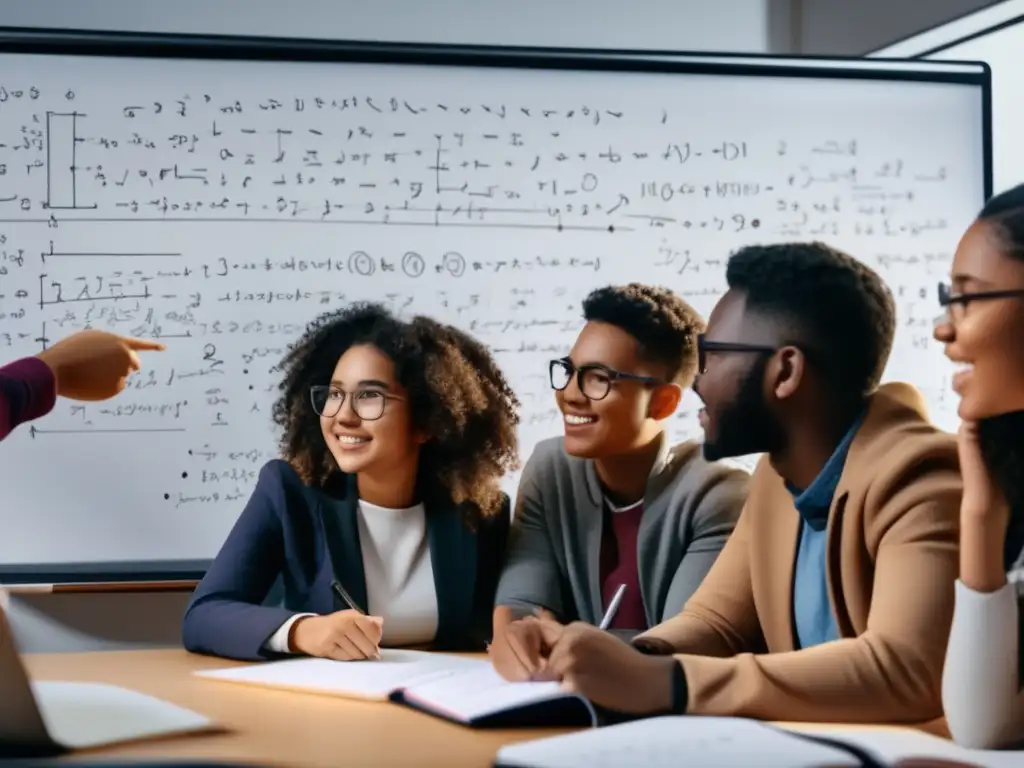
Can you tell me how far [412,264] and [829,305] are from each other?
52cm

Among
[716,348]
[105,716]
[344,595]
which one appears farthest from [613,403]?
[105,716]

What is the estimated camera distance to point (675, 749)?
38.8 inches

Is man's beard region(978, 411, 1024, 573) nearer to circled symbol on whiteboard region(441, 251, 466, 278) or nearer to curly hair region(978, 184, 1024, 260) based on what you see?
curly hair region(978, 184, 1024, 260)

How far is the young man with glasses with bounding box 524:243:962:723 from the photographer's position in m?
1.08

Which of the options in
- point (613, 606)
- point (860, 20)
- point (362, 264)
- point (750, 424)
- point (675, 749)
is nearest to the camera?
point (675, 749)

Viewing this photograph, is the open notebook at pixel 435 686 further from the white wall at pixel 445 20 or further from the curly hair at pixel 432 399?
the white wall at pixel 445 20

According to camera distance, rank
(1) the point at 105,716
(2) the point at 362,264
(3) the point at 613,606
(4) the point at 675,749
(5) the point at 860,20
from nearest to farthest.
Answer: (4) the point at 675,749 < (1) the point at 105,716 < (3) the point at 613,606 < (2) the point at 362,264 < (5) the point at 860,20

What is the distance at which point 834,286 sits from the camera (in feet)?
4.12

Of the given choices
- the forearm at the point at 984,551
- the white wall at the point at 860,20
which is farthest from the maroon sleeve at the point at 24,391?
the white wall at the point at 860,20

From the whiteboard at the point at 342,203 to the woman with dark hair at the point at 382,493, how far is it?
0.04 meters

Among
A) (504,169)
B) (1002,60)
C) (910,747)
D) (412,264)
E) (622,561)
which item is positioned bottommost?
(910,747)

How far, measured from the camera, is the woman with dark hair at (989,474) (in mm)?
1031

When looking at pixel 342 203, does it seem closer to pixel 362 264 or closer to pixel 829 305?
pixel 362 264

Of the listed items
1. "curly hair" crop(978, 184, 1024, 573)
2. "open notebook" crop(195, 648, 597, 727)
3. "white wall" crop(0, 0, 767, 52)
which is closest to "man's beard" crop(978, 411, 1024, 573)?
"curly hair" crop(978, 184, 1024, 573)
